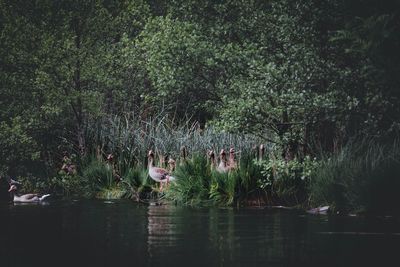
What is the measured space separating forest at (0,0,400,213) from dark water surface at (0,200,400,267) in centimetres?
165

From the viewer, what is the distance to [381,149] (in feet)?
78.5

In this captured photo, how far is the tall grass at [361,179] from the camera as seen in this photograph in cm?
2298

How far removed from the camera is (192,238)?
17969mm

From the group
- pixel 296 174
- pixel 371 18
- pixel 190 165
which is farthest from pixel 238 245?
pixel 190 165

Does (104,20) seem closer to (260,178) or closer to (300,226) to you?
(260,178)

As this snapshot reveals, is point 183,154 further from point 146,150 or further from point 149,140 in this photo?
point 149,140

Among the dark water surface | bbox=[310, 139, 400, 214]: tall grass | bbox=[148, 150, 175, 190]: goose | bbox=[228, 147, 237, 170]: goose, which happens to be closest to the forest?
bbox=[310, 139, 400, 214]: tall grass

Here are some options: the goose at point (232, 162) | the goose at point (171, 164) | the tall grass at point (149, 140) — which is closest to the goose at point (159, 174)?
the goose at point (171, 164)

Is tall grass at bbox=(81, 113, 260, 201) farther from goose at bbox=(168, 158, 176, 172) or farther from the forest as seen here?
goose at bbox=(168, 158, 176, 172)

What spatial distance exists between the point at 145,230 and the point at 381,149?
6.87 m

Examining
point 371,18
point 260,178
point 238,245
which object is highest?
point 371,18

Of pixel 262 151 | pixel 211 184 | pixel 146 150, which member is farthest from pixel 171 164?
pixel 262 151

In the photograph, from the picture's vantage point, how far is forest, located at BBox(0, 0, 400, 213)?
2392cm

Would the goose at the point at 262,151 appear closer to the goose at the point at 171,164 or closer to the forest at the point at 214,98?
the forest at the point at 214,98
